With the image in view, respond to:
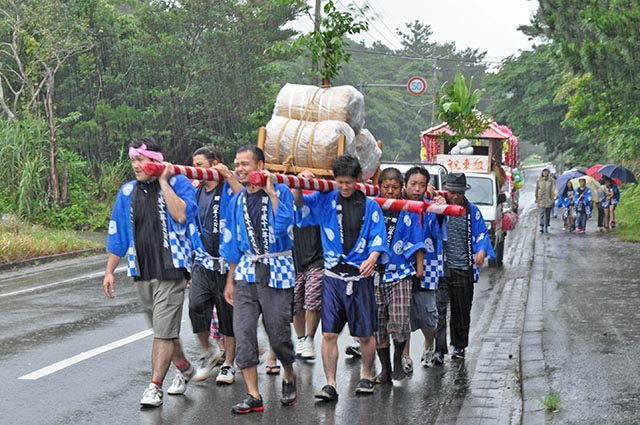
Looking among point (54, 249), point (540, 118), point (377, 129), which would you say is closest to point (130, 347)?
point (54, 249)

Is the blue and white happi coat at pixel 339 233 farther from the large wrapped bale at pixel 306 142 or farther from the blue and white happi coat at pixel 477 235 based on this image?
the blue and white happi coat at pixel 477 235

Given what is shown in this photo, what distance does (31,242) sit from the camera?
18.7m

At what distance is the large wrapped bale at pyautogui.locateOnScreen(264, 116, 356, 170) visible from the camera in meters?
8.66

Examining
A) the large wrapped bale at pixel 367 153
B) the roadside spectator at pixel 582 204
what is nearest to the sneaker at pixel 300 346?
the large wrapped bale at pixel 367 153

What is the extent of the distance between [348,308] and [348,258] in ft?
1.27

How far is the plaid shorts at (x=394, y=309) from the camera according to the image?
7.86 m

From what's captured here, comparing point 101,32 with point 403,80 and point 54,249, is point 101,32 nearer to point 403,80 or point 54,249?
point 54,249

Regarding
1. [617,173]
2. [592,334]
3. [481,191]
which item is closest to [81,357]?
[592,334]

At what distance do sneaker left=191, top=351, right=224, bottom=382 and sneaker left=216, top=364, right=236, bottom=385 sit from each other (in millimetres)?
150

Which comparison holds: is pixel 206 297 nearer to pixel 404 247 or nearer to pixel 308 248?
pixel 308 248

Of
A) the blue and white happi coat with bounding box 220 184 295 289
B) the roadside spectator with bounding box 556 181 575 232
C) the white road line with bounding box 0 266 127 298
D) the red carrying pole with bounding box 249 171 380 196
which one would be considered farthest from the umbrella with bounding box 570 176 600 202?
the blue and white happi coat with bounding box 220 184 295 289

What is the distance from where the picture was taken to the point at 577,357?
28.7 ft

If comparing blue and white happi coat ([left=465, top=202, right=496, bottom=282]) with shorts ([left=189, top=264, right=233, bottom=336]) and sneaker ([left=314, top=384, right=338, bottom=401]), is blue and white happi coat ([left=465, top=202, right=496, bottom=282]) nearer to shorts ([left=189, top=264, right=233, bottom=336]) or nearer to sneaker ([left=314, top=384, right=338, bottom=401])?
sneaker ([left=314, top=384, right=338, bottom=401])

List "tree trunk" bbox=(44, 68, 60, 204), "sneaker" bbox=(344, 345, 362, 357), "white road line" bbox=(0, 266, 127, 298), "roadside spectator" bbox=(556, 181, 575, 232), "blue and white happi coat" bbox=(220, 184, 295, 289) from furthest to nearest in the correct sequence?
"roadside spectator" bbox=(556, 181, 575, 232) < "tree trunk" bbox=(44, 68, 60, 204) < "white road line" bbox=(0, 266, 127, 298) < "sneaker" bbox=(344, 345, 362, 357) < "blue and white happi coat" bbox=(220, 184, 295, 289)
